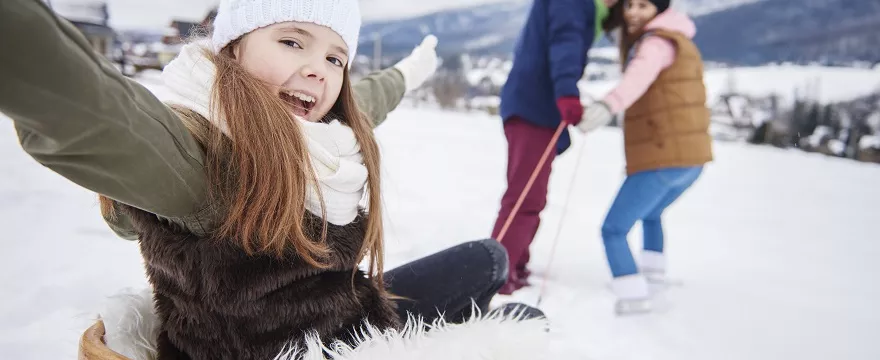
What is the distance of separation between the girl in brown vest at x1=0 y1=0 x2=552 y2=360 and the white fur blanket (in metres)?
0.03

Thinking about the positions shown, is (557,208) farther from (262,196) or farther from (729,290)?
(262,196)

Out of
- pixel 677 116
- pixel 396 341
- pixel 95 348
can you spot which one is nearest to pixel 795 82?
pixel 677 116

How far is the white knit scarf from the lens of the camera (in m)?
0.56

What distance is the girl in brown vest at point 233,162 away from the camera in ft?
1.14

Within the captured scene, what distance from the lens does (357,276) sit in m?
0.67

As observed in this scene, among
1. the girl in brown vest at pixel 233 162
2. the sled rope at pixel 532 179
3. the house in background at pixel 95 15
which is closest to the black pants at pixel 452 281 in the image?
the girl in brown vest at pixel 233 162

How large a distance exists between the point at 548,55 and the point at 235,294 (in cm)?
122

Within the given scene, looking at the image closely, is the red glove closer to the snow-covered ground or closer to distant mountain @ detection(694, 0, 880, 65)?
the snow-covered ground

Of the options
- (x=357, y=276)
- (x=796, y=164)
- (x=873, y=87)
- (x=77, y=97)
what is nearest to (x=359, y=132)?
(x=357, y=276)

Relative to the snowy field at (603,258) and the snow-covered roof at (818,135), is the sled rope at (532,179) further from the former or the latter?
the snow-covered roof at (818,135)

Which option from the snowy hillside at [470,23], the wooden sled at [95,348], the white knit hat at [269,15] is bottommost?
the wooden sled at [95,348]

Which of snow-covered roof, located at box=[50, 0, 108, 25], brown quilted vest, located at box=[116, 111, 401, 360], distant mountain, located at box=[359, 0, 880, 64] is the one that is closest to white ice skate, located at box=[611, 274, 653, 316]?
brown quilted vest, located at box=[116, 111, 401, 360]

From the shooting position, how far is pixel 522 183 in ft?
5.15

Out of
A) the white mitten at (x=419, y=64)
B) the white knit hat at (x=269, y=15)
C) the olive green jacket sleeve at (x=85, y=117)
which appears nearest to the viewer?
the olive green jacket sleeve at (x=85, y=117)
